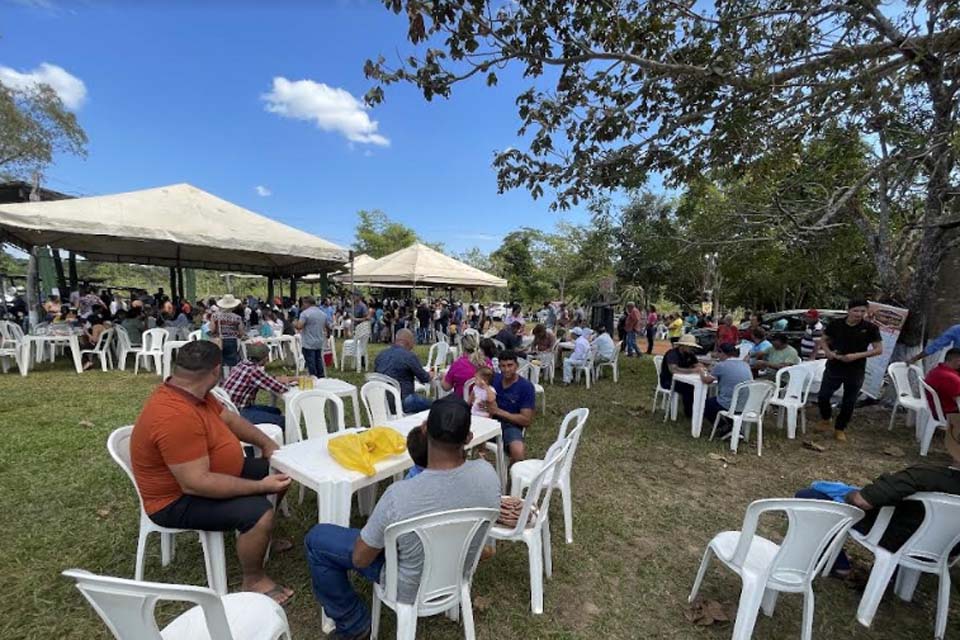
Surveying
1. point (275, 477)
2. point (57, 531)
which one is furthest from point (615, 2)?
point (57, 531)

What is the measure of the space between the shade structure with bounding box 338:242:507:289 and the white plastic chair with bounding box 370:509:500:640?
979 centimetres

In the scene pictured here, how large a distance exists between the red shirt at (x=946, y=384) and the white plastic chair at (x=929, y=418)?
7 cm

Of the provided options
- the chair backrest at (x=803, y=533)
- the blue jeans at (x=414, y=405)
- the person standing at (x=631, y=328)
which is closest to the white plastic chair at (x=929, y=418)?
the chair backrest at (x=803, y=533)

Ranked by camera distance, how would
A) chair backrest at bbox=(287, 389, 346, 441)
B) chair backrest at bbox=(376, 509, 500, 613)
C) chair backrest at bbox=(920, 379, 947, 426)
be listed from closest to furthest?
chair backrest at bbox=(376, 509, 500, 613)
chair backrest at bbox=(287, 389, 346, 441)
chair backrest at bbox=(920, 379, 947, 426)

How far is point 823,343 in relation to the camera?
5723mm

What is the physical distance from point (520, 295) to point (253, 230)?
31052 millimetres

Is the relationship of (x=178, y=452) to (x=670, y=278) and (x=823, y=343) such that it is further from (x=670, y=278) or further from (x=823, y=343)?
(x=670, y=278)

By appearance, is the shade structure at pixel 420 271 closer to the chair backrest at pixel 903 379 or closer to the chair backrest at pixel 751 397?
the chair backrest at pixel 751 397

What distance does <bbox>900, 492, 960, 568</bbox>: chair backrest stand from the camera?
7.21 feet

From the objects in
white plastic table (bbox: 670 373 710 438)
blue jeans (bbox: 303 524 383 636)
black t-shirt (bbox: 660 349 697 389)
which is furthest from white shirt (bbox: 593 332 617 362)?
blue jeans (bbox: 303 524 383 636)

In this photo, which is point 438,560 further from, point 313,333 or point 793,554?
point 313,333

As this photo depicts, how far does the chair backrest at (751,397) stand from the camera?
5.13 metres

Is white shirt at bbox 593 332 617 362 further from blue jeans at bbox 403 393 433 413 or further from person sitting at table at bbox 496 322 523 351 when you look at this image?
blue jeans at bbox 403 393 433 413

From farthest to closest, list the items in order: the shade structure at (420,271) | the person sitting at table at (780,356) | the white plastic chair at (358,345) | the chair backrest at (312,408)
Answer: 1. the shade structure at (420,271)
2. the white plastic chair at (358,345)
3. the person sitting at table at (780,356)
4. the chair backrest at (312,408)
